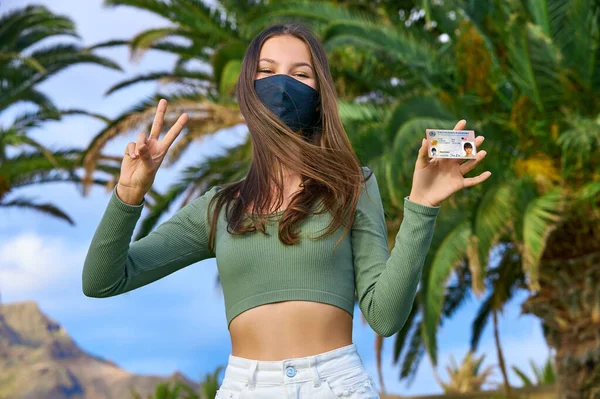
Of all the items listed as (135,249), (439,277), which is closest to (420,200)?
(135,249)

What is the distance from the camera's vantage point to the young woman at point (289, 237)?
90.8 inches

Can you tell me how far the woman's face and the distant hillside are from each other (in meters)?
41.1

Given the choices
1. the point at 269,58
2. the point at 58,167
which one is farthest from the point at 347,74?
the point at 269,58

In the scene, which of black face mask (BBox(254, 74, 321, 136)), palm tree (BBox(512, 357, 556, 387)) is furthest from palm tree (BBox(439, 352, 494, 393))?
black face mask (BBox(254, 74, 321, 136))

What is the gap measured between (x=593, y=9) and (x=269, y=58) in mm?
11442

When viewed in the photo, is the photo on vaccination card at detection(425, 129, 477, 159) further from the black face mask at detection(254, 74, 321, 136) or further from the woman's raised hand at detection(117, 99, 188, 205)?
the woman's raised hand at detection(117, 99, 188, 205)

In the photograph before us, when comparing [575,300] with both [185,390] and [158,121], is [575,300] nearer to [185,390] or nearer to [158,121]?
[185,390]

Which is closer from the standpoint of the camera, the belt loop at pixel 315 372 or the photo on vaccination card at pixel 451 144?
the belt loop at pixel 315 372

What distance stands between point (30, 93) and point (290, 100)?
53.8ft

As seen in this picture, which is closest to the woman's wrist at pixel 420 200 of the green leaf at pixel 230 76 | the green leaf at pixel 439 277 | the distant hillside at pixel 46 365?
the green leaf at pixel 439 277

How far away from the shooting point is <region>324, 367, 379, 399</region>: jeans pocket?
226 cm

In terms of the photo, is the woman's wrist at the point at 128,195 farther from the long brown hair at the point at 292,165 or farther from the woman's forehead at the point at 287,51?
the woman's forehead at the point at 287,51

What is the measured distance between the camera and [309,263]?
2379mm

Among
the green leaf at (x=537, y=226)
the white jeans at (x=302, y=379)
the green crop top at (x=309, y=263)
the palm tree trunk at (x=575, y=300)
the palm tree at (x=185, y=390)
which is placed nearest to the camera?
the white jeans at (x=302, y=379)
